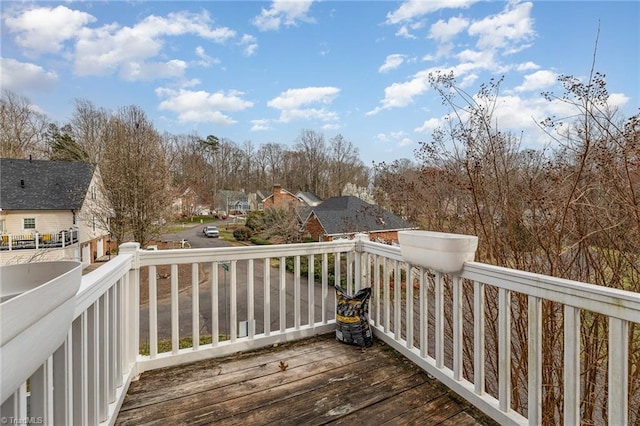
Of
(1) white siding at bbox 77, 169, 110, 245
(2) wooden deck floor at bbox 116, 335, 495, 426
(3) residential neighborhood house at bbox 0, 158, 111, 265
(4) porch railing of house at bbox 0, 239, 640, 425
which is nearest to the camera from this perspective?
(4) porch railing of house at bbox 0, 239, 640, 425

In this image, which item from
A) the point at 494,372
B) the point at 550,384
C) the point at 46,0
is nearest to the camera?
the point at 550,384

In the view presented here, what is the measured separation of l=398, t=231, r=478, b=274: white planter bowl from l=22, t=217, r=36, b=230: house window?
14485 millimetres

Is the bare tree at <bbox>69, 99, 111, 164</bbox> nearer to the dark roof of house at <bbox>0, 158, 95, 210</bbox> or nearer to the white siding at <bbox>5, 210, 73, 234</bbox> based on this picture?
the dark roof of house at <bbox>0, 158, 95, 210</bbox>

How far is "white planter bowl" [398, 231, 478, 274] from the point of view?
1.79 meters

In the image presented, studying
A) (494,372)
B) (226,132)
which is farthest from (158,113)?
(226,132)

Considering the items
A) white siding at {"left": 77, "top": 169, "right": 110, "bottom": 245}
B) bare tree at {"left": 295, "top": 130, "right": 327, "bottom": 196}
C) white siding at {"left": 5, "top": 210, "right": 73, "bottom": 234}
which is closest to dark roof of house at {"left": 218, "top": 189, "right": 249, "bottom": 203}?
bare tree at {"left": 295, "top": 130, "right": 327, "bottom": 196}

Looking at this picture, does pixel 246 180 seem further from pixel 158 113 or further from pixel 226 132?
pixel 158 113

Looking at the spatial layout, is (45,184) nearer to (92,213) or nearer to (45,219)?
(45,219)

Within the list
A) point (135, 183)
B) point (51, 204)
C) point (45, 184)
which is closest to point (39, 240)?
point (51, 204)

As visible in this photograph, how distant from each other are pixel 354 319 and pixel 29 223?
45.9ft

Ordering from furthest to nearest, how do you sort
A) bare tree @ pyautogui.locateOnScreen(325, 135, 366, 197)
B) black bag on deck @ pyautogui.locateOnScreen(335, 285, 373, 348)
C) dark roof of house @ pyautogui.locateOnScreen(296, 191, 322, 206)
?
dark roof of house @ pyautogui.locateOnScreen(296, 191, 322, 206) < bare tree @ pyautogui.locateOnScreen(325, 135, 366, 197) < black bag on deck @ pyautogui.locateOnScreen(335, 285, 373, 348)

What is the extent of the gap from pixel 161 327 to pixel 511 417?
7.80 meters

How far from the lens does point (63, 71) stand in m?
5.30

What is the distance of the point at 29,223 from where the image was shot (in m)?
11.5
